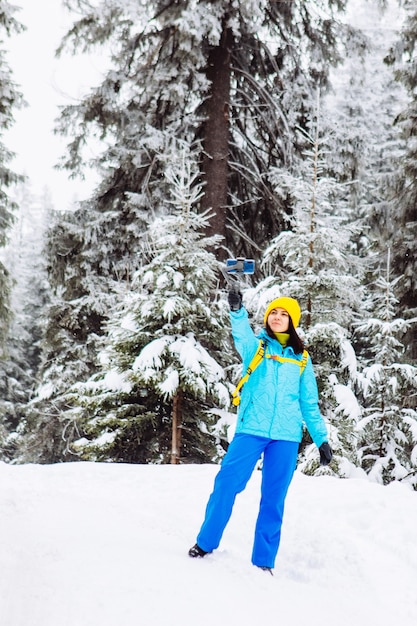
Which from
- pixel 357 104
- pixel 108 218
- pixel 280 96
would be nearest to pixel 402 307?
pixel 280 96

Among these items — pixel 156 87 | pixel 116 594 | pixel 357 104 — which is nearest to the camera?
pixel 116 594

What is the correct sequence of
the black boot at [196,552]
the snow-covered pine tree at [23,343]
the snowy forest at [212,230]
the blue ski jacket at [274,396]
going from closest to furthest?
the black boot at [196,552] → the blue ski jacket at [274,396] → the snowy forest at [212,230] → the snow-covered pine tree at [23,343]

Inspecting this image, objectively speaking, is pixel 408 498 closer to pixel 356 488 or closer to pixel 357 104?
pixel 356 488

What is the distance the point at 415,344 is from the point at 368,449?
3.60 metres

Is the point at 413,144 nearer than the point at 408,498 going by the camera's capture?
No

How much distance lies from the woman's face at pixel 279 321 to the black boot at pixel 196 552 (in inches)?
65.0

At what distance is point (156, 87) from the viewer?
11031 millimetres

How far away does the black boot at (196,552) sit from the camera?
13.0ft

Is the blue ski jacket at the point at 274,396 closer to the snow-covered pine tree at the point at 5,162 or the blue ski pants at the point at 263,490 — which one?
the blue ski pants at the point at 263,490

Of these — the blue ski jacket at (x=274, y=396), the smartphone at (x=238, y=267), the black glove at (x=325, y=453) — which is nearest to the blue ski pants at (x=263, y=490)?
the blue ski jacket at (x=274, y=396)

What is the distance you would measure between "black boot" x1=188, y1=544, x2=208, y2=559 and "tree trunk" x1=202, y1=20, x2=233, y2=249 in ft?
25.3

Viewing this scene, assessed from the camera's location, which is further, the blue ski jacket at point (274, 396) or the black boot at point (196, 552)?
the blue ski jacket at point (274, 396)

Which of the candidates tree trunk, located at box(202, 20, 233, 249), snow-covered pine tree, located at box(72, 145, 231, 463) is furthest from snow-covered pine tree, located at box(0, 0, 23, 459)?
snow-covered pine tree, located at box(72, 145, 231, 463)

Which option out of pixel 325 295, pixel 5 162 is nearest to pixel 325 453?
pixel 325 295
